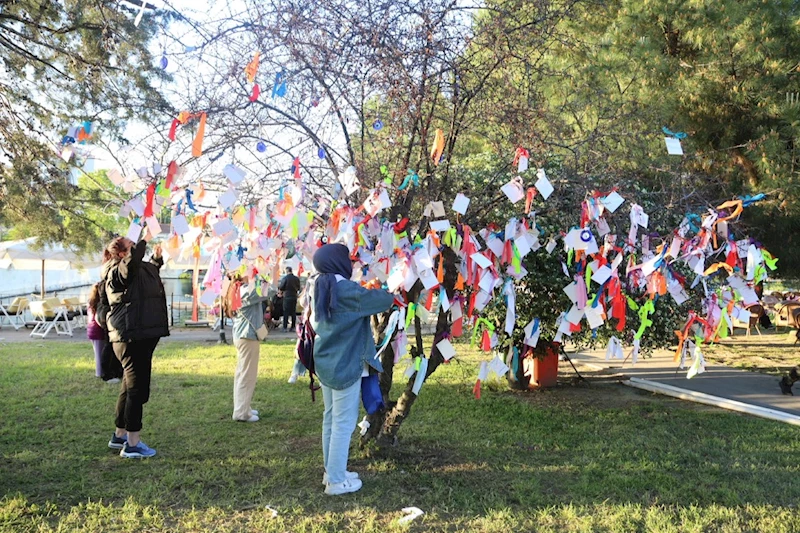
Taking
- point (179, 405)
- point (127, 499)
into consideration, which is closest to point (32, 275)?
point (179, 405)

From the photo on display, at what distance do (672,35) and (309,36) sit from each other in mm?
4696

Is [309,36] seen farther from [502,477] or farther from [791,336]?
[791,336]

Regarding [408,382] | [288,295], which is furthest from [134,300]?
[288,295]

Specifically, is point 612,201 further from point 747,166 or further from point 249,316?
point 747,166

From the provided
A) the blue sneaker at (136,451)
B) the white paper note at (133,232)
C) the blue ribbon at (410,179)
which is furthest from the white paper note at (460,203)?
the blue sneaker at (136,451)

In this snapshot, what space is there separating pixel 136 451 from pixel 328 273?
80.9 inches

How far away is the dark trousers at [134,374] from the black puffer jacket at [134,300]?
0.07 m

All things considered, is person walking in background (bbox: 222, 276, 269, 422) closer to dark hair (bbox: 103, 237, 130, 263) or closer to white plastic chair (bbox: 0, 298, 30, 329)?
dark hair (bbox: 103, 237, 130, 263)

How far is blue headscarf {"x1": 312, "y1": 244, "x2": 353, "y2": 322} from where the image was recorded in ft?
10.8

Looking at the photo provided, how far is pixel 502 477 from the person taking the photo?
12.5ft

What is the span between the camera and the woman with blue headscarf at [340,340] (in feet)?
10.8

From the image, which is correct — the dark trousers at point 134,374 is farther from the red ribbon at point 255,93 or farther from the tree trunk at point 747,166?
the tree trunk at point 747,166

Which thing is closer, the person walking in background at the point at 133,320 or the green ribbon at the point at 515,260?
the green ribbon at the point at 515,260

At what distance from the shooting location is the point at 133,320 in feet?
12.8
